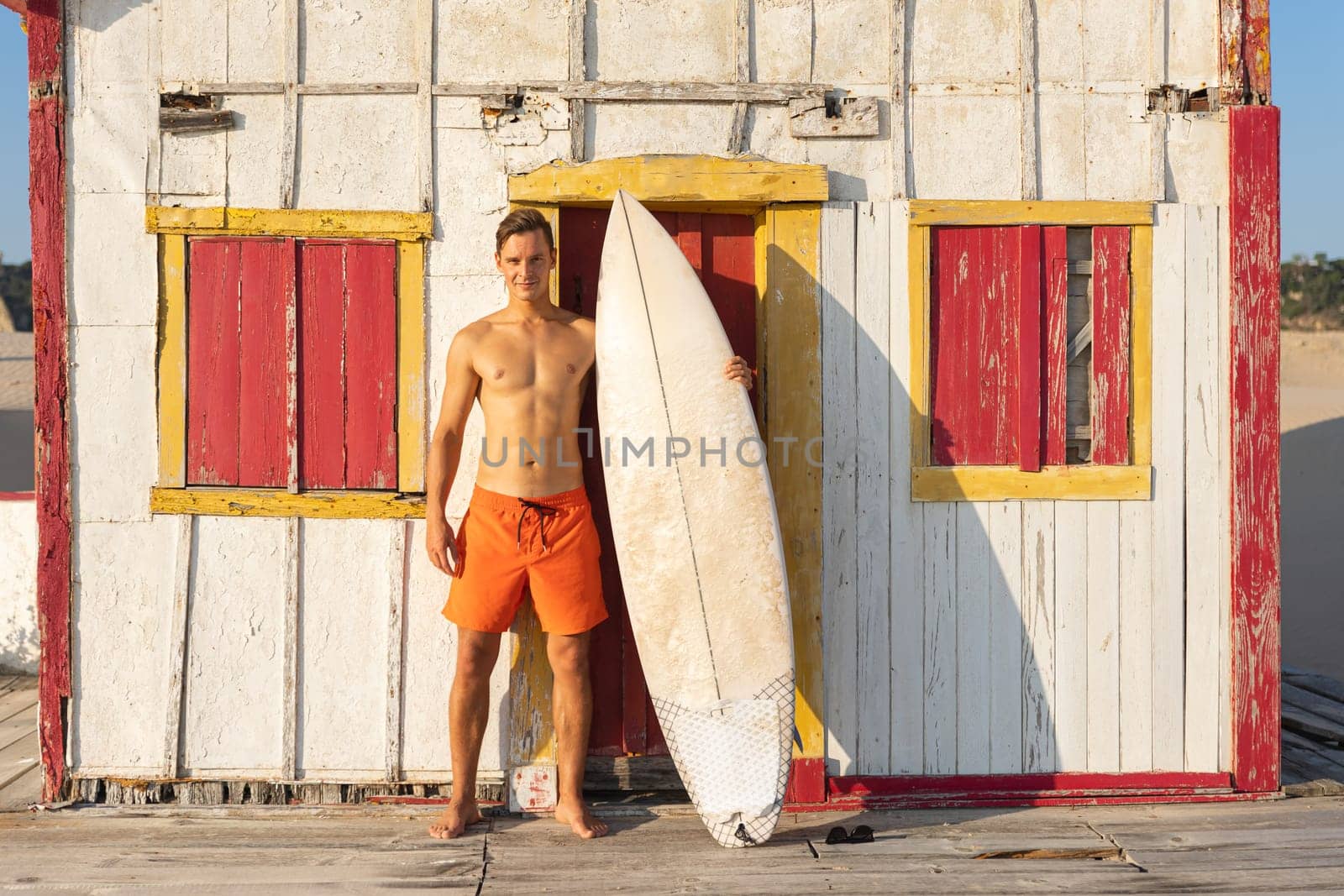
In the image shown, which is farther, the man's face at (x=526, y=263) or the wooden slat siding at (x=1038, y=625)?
the wooden slat siding at (x=1038, y=625)

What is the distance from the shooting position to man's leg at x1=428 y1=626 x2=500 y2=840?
3570 millimetres

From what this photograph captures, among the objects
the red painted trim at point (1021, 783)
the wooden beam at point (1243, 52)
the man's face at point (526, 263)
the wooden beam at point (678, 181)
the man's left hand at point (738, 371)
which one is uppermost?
the wooden beam at point (1243, 52)

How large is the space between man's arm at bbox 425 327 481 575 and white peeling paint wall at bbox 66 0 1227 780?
0.60 feet

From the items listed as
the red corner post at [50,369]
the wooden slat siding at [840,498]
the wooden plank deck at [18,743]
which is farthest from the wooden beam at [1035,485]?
the wooden plank deck at [18,743]

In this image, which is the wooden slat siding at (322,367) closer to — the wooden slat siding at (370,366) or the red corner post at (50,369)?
the wooden slat siding at (370,366)

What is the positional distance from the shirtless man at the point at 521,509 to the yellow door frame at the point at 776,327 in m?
0.18

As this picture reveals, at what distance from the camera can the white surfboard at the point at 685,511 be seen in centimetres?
354

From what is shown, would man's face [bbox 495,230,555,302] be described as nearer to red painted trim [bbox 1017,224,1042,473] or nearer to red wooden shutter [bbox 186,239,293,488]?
red wooden shutter [bbox 186,239,293,488]

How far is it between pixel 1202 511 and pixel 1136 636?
0.50 meters

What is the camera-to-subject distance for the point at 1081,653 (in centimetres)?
386

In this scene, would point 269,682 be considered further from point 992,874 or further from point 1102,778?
point 1102,778

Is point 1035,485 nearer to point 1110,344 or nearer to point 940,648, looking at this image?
point 1110,344

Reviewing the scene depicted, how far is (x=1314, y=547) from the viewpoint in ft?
39.8

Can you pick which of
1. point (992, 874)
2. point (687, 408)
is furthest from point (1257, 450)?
point (687, 408)
